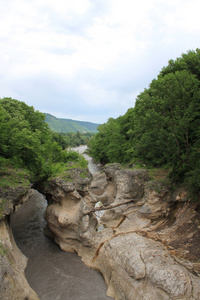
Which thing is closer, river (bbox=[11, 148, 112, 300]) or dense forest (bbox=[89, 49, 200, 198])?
river (bbox=[11, 148, 112, 300])

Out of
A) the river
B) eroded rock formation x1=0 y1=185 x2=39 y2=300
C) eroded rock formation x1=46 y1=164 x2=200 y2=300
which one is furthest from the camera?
the river

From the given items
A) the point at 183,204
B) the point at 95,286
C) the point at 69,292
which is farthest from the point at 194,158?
the point at 69,292

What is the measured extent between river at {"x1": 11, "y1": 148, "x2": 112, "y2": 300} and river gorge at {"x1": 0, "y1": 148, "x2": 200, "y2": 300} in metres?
0.06

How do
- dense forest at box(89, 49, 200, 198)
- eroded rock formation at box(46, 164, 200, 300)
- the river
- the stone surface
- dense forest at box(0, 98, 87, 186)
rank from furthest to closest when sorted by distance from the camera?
dense forest at box(0, 98, 87, 186)
dense forest at box(89, 49, 200, 198)
the river
eroded rock formation at box(46, 164, 200, 300)
the stone surface

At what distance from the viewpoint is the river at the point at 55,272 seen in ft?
39.4

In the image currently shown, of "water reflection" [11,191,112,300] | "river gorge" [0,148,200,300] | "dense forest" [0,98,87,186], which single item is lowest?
"water reflection" [11,191,112,300]

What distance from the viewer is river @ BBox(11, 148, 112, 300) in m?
12.0

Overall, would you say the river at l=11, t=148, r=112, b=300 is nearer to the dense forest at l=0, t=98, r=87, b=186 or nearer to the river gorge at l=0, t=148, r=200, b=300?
the river gorge at l=0, t=148, r=200, b=300

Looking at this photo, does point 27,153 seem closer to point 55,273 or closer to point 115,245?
point 55,273

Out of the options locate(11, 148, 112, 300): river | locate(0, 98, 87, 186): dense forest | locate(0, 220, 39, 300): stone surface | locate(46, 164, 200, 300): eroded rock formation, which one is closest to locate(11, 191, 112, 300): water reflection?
locate(11, 148, 112, 300): river

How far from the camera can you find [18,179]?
1417 centimetres

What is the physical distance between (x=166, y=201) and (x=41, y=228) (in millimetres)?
12508

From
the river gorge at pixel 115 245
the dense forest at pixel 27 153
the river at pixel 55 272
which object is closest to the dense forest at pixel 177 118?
the river gorge at pixel 115 245

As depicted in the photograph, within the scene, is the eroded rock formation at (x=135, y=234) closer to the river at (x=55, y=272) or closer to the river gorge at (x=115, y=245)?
the river gorge at (x=115, y=245)
